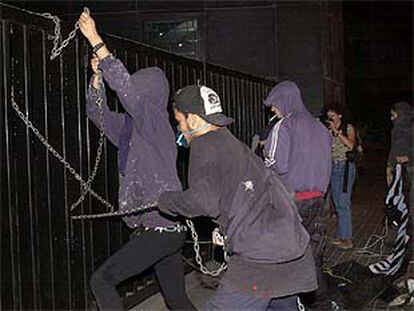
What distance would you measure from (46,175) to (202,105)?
173 cm

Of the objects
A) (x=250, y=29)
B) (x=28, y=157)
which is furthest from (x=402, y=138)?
(x=28, y=157)

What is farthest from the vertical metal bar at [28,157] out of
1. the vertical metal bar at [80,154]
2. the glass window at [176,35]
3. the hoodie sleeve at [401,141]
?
the glass window at [176,35]

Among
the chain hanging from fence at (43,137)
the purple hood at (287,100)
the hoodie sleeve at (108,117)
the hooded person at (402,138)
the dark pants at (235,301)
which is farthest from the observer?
the hooded person at (402,138)

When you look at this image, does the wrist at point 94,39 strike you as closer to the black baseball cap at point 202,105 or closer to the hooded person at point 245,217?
the black baseball cap at point 202,105

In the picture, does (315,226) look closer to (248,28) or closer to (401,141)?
(401,141)

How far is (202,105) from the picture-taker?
4375 millimetres

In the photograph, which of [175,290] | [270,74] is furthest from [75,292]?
[270,74]

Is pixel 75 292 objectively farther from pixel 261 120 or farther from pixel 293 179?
pixel 261 120

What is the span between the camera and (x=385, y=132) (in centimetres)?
3925

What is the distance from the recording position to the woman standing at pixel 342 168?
10336 mm

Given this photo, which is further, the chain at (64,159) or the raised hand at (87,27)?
the chain at (64,159)

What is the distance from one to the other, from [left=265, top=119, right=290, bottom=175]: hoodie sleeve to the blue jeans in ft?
14.7

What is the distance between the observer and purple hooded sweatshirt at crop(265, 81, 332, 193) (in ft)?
20.0

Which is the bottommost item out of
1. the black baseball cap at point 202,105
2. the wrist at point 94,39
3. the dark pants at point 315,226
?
the dark pants at point 315,226
